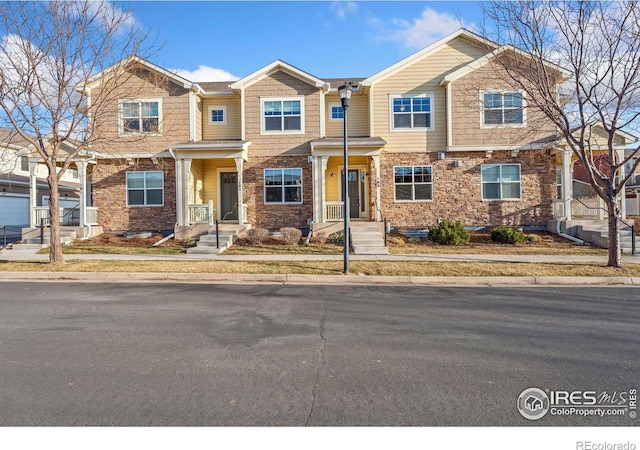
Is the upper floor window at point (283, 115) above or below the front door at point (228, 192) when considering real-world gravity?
above

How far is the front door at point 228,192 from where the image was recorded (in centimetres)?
1952

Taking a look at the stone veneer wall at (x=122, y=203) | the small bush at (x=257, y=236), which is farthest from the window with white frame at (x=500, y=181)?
the stone veneer wall at (x=122, y=203)

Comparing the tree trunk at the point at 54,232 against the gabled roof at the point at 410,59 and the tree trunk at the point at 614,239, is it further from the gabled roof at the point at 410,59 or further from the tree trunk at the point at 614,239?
the tree trunk at the point at 614,239

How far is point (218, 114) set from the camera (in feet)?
63.4

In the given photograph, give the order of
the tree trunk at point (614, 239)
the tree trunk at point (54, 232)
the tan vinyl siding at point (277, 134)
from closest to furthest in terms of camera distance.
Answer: the tree trunk at point (614, 239)
the tree trunk at point (54, 232)
the tan vinyl siding at point (277, 134)

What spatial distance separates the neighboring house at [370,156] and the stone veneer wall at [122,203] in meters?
0.05

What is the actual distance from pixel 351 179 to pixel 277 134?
14.2 ft

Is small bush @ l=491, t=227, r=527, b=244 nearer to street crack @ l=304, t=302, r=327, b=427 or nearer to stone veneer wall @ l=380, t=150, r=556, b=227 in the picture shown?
stone veneer wall @ l=380, t=150, r=556, b=227

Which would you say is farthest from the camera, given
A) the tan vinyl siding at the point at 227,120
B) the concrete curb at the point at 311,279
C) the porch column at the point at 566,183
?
the tan vinyl siding at the point at 227,120

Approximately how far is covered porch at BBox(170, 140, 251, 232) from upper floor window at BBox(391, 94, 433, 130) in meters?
7.25

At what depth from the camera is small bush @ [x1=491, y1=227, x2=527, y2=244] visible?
51.0 ft

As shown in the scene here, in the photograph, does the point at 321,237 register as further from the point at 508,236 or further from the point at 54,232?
the point at 54,232

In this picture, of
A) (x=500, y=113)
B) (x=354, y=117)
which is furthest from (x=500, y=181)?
(x=354, y=117)

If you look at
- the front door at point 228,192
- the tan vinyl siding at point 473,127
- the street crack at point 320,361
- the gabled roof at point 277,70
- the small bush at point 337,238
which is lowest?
the street crack at point 320,361
